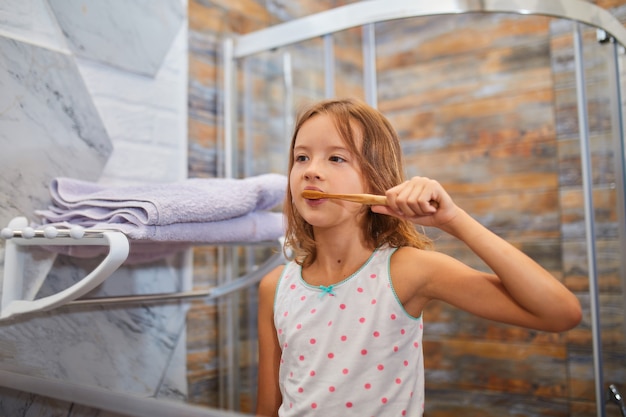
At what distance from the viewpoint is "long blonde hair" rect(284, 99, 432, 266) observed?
836 millimetres

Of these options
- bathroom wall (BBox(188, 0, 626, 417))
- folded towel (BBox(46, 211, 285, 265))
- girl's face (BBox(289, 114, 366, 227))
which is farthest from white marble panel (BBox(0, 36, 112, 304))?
girl's face (BBox(289, 114, 366, 227))

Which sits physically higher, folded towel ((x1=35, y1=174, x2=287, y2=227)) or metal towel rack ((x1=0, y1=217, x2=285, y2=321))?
folded towel ((x1=35, y1=174, x2=287, y2=227))

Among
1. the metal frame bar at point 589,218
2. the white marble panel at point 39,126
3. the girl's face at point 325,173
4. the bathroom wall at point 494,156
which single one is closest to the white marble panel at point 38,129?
the white marble panel at point 39,126

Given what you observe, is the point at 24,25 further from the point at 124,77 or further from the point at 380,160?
the point at 380,160

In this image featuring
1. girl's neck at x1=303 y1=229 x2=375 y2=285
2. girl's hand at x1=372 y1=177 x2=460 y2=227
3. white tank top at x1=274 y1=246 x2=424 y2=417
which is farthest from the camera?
girl's neck at x1=303 y1=229 x2=375 y2=285

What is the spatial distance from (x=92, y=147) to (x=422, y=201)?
0.72 m

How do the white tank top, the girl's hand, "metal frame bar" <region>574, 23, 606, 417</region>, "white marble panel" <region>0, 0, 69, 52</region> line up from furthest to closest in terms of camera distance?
1. "metal frame bar" <region>574, 23, 606, 417</region>
2. "white marble panel" <region>0, 0, 69, 52</region>
3. the white tank top
4. the girl's hand

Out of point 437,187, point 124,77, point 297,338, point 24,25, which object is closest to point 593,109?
point 437,187

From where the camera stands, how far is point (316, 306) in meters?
0.83

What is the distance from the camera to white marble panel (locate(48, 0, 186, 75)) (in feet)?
3.55

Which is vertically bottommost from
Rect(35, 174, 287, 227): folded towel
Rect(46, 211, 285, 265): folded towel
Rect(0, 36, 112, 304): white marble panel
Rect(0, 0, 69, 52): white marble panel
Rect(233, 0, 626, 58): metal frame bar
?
Rect(46, 211, 285, 265): folded towel

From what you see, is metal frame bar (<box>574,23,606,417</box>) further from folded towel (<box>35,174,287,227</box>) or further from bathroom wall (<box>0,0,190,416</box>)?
bathroom wall (<box>0,0,190,416</box>)

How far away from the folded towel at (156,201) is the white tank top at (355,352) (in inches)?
9.3

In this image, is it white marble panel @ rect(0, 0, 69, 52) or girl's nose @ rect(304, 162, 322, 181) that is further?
white marble panel @ rect(0, 0, 69, 52)
